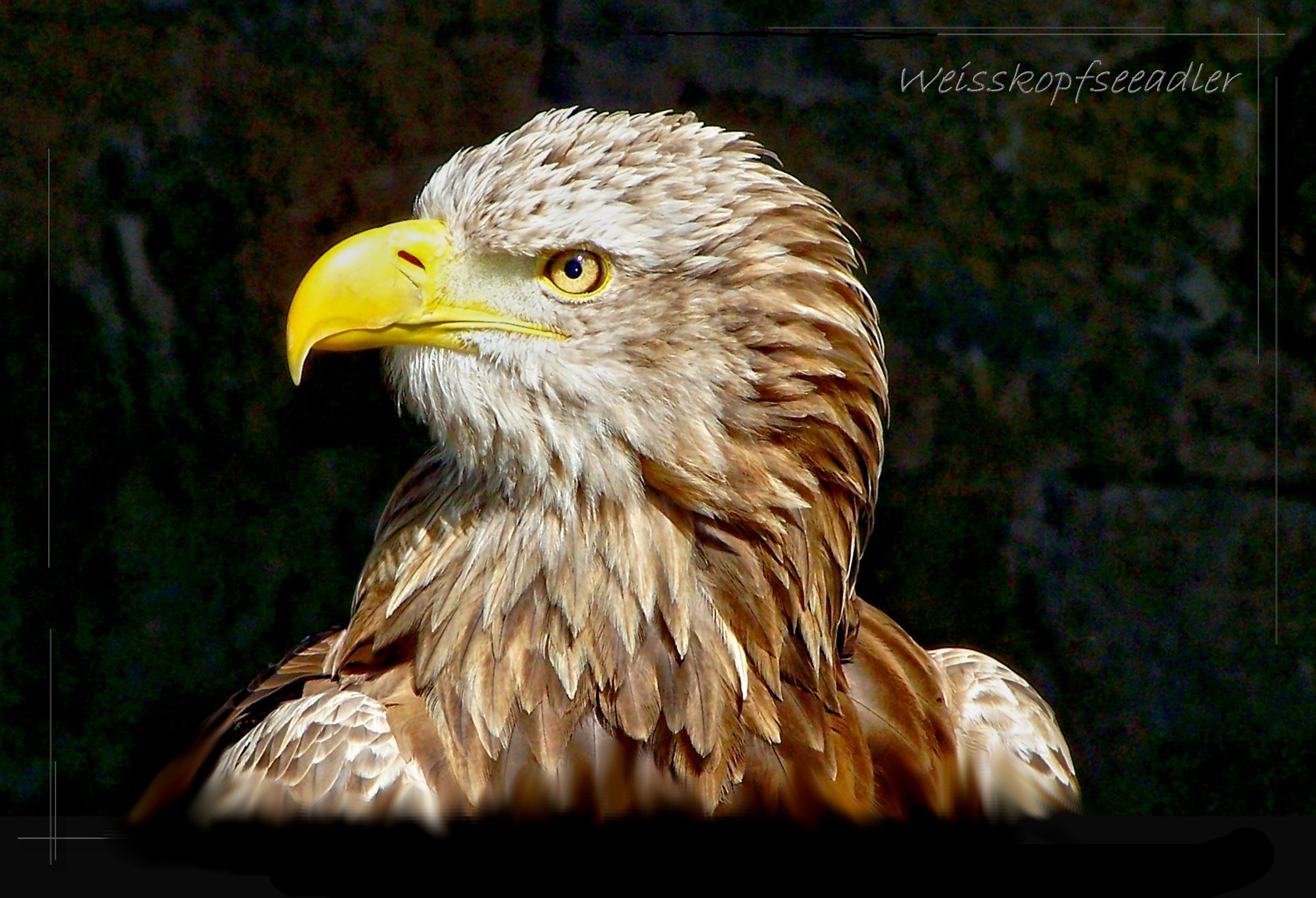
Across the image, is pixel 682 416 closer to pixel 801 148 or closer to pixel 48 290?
pixel 801 148

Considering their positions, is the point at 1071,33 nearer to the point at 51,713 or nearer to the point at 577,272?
the point at 577,272

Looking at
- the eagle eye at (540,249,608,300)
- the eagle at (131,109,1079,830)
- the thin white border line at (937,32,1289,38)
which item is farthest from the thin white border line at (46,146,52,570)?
the thin white border line at (937,32,1289,38)

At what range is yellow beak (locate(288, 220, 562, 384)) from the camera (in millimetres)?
1769

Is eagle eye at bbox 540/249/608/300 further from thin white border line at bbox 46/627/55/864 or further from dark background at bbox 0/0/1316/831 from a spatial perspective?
thin white border line at bbox 46/627/55/864

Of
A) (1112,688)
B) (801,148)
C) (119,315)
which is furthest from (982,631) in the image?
(119,315)

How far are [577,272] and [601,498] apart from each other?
333 millimetres

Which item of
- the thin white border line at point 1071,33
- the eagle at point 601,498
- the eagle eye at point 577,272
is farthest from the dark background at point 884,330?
the eagle eye at point 577,272

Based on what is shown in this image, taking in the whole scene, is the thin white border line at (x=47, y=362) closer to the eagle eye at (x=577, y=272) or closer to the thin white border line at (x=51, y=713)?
the thin white border line at (x=51, y=713)

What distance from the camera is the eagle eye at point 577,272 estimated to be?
1.80m

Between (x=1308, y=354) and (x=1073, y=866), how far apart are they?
1.10 metres

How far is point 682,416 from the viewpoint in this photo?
180 centimetres

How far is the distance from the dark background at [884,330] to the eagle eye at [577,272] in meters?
0.64

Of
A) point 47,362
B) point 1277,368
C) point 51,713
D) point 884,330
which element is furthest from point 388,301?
point 1277,368

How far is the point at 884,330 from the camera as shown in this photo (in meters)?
2.53
